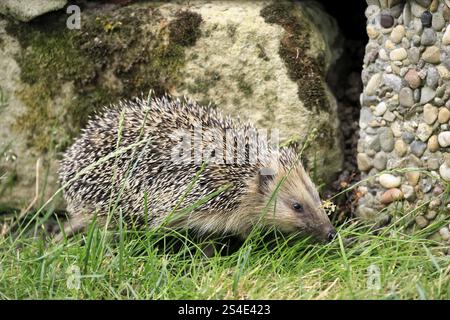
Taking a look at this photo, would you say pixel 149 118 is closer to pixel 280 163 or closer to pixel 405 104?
pixel 280 163

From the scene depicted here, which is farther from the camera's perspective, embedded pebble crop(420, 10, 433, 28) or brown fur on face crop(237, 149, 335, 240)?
brown fur on face crop(237, 149, 335, 240)

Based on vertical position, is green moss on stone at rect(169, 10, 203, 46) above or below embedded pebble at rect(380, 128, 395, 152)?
above

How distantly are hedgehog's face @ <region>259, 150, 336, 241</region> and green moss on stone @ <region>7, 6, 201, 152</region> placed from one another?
1412 mm

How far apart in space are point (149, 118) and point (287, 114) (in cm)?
127

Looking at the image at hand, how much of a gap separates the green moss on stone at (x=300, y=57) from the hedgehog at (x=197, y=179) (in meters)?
0.67

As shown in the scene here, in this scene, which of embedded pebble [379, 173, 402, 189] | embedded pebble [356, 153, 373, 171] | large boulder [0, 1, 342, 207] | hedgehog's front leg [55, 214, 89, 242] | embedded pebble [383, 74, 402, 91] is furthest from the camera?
large boulder [0, 1, 342, 207]

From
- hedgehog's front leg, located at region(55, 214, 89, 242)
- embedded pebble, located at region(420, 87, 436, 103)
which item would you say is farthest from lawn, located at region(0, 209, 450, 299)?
embedded pebble, located at region(420, 87, 436, 103)

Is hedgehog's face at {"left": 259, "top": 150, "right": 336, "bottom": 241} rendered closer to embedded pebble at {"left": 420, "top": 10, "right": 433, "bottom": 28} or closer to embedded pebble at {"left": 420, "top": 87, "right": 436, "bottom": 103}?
embedded pebble at {"left": 420, "top": 87, "right": 436, "bottom": 103}

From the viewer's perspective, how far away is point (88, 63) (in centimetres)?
757

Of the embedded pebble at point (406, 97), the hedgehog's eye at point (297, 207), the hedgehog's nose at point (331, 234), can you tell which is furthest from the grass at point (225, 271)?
the embedded pebble at point (406, 97)

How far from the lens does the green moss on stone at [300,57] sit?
738 cm

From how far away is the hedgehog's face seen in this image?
6750 millimetres

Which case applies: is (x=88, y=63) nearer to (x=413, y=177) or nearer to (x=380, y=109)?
(x=380, y=109)

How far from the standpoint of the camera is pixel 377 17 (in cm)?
690
